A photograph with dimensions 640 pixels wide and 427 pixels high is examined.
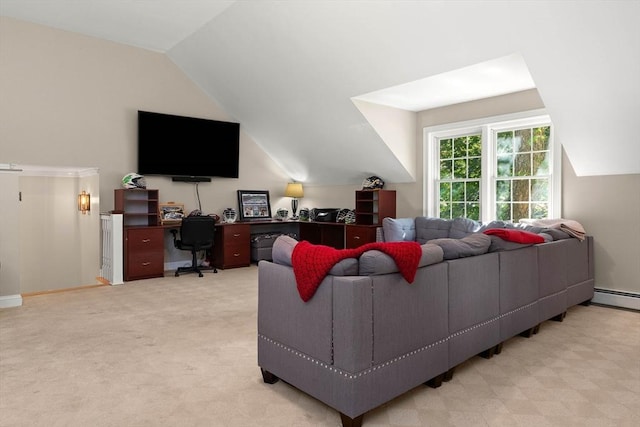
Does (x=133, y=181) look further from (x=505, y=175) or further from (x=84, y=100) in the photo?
(x=505, y=175)

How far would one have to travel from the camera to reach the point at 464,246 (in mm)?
2930

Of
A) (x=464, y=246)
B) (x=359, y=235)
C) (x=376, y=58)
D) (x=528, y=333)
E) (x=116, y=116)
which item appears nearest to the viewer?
(x=464, y=246)

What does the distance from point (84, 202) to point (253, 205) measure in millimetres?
2683

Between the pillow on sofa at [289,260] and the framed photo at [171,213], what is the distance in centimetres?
424

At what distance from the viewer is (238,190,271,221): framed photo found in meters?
7.58

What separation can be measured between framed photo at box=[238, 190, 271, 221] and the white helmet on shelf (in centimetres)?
187

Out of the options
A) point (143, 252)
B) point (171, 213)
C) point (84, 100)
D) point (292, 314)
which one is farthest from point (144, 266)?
point (292, 314)

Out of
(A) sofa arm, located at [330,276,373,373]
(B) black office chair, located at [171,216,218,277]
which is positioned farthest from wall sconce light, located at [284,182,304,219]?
(A) sofa arm, located at [330,276,373,373]

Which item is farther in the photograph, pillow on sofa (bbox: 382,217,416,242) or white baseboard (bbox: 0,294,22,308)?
pillow on sofa (bbox: 382,217,416,242)

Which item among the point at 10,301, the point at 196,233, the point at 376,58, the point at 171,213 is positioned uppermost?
the point at 376,58

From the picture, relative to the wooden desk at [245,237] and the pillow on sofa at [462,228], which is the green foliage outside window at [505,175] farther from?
the wooden desk at [245,237]

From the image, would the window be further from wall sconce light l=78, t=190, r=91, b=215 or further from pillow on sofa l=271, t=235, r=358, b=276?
wall sconce light l=78, t=190, r=91, b=215

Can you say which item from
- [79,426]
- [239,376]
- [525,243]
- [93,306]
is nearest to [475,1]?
[525,243]

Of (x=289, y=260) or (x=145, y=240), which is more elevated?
(x=289, y=260)
